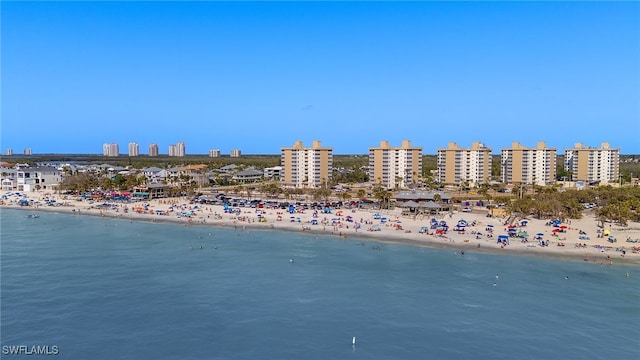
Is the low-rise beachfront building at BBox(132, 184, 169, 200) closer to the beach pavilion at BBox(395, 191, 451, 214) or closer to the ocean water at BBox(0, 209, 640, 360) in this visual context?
the ocean water at BBox(0, 209, 640, 360)

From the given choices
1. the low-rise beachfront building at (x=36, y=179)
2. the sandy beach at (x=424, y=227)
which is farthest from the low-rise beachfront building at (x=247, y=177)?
the sandy beach at (x=424, y=227)

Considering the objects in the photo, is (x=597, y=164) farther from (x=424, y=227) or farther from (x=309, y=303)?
(x=309, y=303)

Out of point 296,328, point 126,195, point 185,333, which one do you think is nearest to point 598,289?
point 296,328

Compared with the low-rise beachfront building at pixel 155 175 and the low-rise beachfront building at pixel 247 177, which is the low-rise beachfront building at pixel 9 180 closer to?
the low-rise beachfront building at pixel 155 175

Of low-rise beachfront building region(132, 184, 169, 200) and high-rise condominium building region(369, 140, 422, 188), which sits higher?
high-rise condominium building region(369, 140, 422, 188)

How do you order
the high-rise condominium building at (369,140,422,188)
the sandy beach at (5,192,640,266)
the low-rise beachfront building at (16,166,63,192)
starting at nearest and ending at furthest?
1. the sandy beach at (5,192,640,266)
2. the high-rise condominium building at (369,140,422,188)
3. the low-rise beachfront building at (16,166,63,192)

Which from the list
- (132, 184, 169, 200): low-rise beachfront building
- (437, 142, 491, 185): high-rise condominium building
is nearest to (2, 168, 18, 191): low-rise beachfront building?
(132, 184, 169, 200): low-rise beachfront building

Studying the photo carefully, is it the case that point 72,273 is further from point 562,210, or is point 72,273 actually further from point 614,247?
point 562,210
